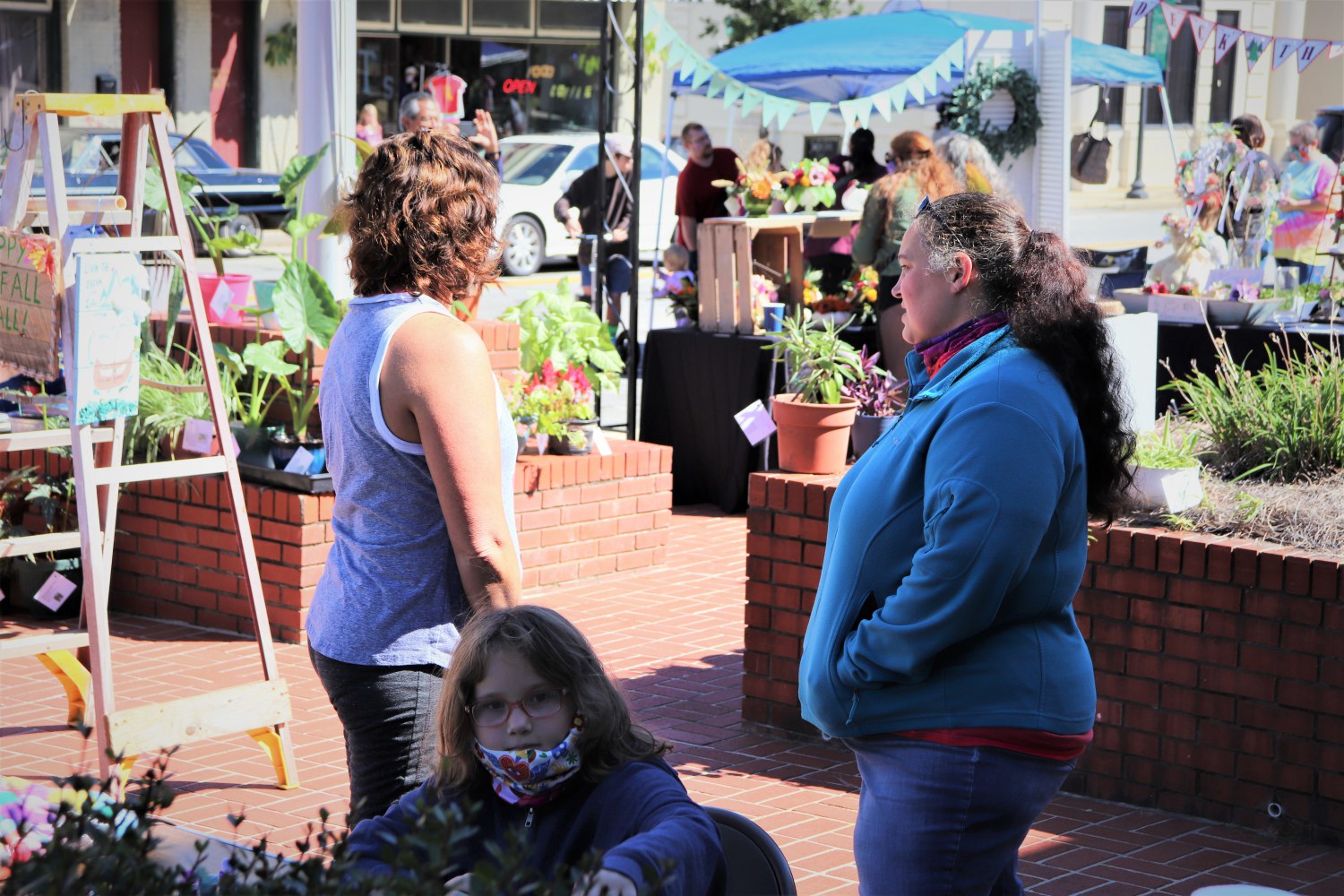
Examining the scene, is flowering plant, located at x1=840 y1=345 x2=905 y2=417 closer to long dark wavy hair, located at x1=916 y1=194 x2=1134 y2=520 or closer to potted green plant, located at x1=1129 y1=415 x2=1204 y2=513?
potted green plant, located at x1=1129 y1=415 x2=1204 y2=513

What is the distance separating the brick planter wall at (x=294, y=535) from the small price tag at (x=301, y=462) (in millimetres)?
94

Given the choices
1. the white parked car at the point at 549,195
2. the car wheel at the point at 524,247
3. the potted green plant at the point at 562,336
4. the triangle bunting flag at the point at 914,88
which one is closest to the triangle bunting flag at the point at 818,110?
the triangle bunting flag at the point at 914,88

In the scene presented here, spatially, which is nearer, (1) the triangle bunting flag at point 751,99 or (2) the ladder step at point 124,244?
(2) the ladder step at point 124,244

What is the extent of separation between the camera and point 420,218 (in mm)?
2537

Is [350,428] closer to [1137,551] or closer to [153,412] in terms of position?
[1137,551]

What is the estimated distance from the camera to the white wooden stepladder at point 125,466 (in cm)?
394

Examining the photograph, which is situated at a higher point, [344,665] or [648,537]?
A: [344,665]

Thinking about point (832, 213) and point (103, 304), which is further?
point (832, 213)

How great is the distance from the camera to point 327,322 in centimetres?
602

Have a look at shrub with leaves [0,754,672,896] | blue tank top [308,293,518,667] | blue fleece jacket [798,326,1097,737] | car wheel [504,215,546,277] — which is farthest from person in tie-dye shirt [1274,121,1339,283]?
car wheel [504,215,546,277]

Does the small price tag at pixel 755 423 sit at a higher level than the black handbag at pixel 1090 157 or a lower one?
lower

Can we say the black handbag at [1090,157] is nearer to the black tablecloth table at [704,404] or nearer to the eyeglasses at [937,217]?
the black tablecloth table at [704,404]

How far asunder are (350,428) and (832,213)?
703 centimetres

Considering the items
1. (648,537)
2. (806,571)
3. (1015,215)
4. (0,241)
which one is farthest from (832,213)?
(1015,215)
